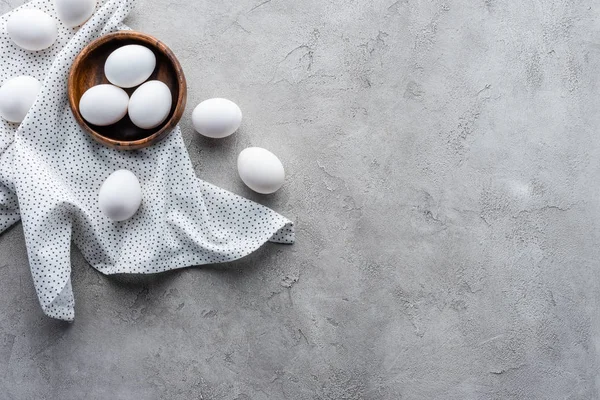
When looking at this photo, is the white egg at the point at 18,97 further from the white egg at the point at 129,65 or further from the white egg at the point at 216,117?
the white egg at the point at 216,117

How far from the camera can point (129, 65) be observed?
0.93 metres

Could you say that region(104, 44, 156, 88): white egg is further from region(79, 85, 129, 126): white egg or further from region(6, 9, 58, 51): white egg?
region(6, 9, 58, 51): white egg

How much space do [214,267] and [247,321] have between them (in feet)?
0.36

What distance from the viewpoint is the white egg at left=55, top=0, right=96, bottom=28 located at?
0.96 m

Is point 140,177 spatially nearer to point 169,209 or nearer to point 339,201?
point 169,209

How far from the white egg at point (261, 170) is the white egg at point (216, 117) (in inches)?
2.0

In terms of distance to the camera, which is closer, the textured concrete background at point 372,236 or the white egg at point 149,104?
the white egg at point 149,104

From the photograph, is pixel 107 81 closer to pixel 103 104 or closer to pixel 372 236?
pixel 103 104

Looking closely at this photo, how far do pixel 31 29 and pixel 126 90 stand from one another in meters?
0.18

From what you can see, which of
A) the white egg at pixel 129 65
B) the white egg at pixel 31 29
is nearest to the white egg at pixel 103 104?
the white egg at pixel 129 65

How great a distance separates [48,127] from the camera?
0.99 meters

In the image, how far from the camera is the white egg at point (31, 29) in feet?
3.15

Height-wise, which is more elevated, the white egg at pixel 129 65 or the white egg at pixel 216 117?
the white egg at pixel 129 65

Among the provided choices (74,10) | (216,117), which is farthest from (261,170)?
(74,10)
